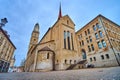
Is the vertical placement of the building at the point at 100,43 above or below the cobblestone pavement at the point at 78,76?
above

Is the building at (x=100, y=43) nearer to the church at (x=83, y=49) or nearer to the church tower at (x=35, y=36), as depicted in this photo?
the church at (x=83, y=49)

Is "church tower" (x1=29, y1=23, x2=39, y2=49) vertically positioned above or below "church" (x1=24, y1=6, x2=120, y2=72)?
Answer: above

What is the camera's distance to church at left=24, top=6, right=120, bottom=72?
20281mm

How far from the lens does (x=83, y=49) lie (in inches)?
1100

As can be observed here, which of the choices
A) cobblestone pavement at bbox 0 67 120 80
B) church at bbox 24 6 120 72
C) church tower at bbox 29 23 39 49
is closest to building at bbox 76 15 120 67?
church at bbox 24 6 120 72

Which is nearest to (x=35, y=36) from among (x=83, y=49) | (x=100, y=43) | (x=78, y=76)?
(x=83, y=49)

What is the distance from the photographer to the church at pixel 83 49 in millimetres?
20281

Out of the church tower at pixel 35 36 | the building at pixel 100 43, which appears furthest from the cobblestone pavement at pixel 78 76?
the church tower at pixel 35 36

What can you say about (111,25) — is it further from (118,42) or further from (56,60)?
(56,60)

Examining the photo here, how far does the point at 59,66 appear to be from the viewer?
67.0 ft

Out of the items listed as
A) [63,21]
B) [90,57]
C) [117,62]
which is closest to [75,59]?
[90,57]

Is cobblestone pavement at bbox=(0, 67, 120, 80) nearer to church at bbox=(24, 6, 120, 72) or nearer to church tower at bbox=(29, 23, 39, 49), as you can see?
church at bbox=(24, 6, 120, 72)

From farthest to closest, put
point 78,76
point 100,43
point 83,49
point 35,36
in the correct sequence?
point 35,36
point 83,49
point 100,43
point 78,76

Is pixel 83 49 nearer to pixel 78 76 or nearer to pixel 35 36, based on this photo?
pixel 78 76
